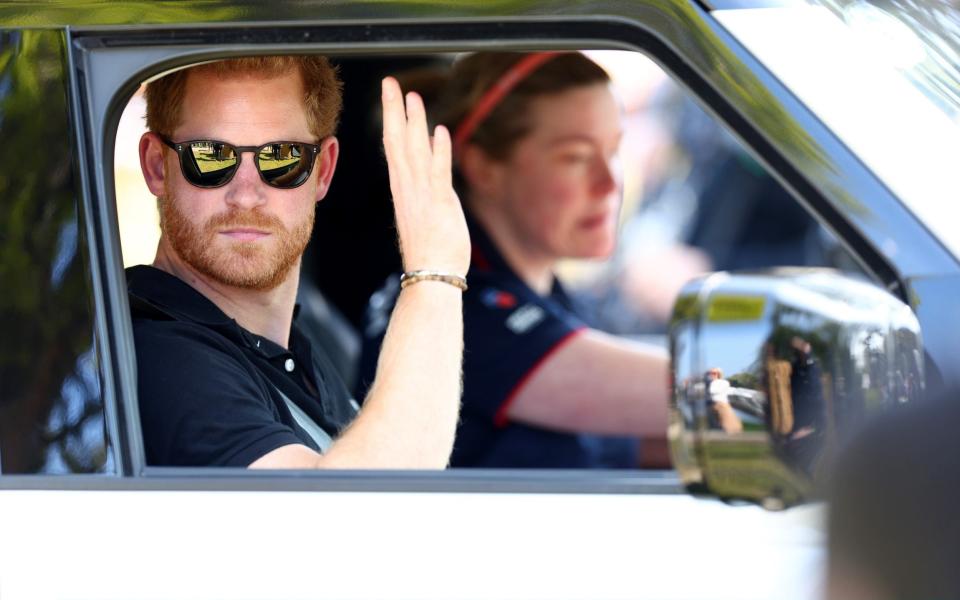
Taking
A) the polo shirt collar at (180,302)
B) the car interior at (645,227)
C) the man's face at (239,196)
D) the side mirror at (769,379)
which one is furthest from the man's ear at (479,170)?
the side mirror at (769,379)

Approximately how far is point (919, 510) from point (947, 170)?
59 cm

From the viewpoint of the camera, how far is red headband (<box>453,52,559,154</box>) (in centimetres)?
328

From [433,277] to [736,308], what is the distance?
0.68 metres

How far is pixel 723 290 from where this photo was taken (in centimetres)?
125

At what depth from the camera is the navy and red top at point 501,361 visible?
120 inches

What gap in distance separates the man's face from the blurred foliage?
0.28m

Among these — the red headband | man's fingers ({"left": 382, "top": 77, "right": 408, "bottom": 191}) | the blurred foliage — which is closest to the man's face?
man's fingers ({"left": 382, "top": 77, "right": 408, "bottom": 191})

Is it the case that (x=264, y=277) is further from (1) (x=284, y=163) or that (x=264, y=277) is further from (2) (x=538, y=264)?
(2) (x=538, y=264)

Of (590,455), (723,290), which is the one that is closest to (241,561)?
(723,290)

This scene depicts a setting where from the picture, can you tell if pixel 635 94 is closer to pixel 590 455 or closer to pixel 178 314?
pixel 590 455

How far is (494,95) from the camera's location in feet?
11.1

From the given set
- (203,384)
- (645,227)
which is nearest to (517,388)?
(203,384)

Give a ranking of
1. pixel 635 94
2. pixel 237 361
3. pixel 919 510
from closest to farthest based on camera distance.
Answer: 1. pixel 919 510
2. pixel 237 361
3. pixel 635 94

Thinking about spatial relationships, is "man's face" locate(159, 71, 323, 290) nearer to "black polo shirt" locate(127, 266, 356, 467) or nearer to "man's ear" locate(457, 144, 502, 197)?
"black polo shirt" locate(127, 266, 356, 467)
